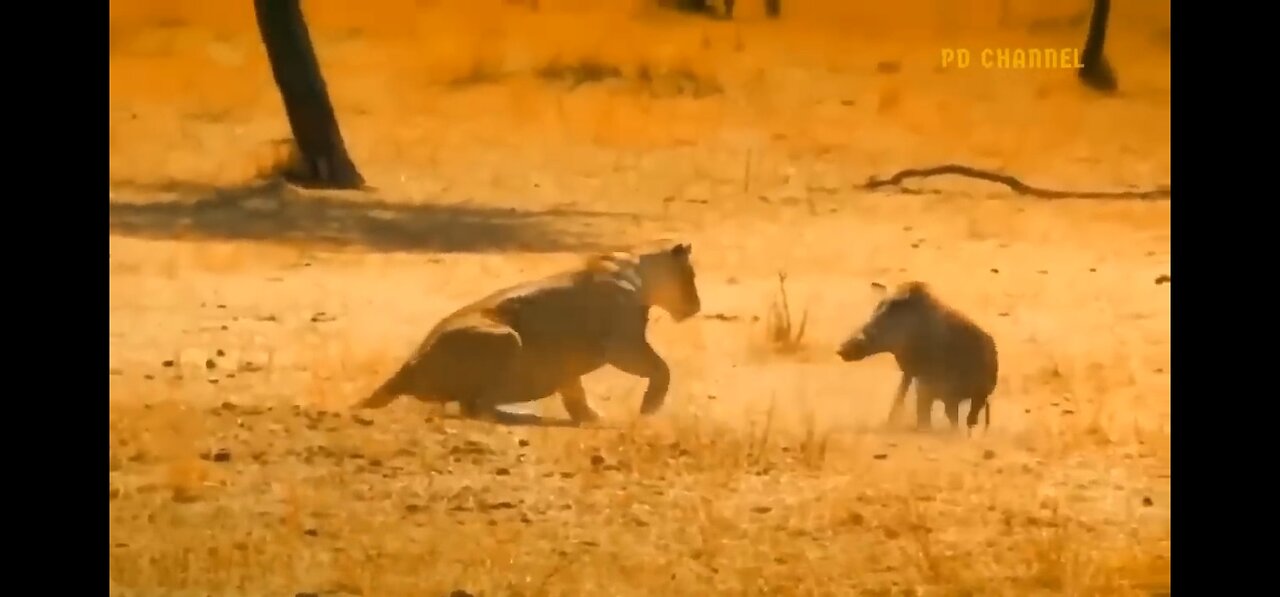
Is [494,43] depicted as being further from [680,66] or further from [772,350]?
[772,350]

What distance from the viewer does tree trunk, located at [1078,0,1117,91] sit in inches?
87.6

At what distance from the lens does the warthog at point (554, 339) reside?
2141 millimetres

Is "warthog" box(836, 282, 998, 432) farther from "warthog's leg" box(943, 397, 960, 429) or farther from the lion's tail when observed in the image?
the lion's tail

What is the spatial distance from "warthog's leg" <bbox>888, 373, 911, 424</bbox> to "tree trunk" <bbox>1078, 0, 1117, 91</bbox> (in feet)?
1.83

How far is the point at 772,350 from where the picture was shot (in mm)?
2172

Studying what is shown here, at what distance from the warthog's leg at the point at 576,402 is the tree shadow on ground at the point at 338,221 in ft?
0.70

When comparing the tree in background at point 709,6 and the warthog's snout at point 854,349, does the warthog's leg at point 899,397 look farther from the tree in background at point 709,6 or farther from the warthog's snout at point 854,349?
the tree in background at point 709,6

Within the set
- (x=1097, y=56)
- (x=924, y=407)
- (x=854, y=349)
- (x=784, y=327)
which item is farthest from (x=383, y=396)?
(x=1097, y=56)

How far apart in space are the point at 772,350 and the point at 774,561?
12.6 inches

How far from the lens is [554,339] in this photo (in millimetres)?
2156

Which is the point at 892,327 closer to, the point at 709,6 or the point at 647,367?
the point at 647,367

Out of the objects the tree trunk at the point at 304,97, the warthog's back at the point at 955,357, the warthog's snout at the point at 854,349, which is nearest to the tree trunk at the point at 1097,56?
the warthog's back at the point at 955,357

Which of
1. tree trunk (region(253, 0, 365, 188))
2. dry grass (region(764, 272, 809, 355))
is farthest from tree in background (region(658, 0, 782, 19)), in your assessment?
tree trunk (region(253, 0, 365, 188))
